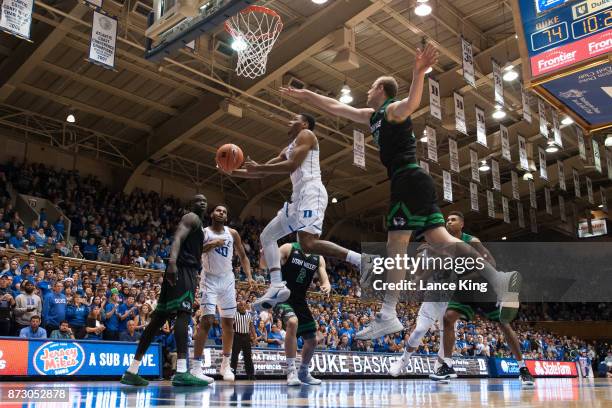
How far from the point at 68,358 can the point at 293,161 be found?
18.9ft

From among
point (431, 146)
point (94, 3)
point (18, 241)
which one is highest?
point (94, 3)

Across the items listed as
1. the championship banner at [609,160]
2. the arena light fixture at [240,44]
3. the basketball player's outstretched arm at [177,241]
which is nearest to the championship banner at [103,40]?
the arena light fixture at [240,44]

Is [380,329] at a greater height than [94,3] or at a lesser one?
lesser

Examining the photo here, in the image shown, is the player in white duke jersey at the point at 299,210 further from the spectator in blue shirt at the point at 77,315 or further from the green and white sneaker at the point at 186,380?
the spectator in blue shirt at the point at 77,315

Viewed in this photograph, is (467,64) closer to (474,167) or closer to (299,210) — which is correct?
(474,167)

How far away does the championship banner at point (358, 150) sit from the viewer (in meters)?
18.8

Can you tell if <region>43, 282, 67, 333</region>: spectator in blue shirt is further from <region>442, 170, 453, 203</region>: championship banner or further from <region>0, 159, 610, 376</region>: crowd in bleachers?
<region>442, 170, 453, 203</region>: championship banner

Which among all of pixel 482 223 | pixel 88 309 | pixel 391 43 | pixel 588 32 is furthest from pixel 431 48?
pixel 482 223

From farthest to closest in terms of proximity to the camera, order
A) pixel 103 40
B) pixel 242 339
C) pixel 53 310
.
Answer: pixel 103 40, pixel 53 310, pixel 242 339

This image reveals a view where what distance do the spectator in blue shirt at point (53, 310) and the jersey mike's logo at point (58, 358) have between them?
187cm

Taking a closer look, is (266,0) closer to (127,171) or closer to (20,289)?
(20,289)

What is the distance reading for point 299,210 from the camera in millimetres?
5430

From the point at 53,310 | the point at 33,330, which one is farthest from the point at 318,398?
the point at 53,310

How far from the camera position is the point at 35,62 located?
54.9ft
